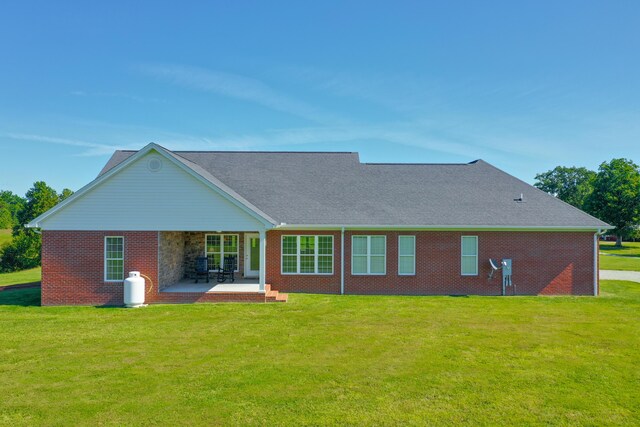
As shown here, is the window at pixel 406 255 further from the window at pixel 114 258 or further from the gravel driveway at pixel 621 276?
the gravel driveway at pixel 621 276

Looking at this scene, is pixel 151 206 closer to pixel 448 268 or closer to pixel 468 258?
pixel 448 268

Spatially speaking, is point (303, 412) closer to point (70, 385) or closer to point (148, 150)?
point (70, 385)

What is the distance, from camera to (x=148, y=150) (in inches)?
575

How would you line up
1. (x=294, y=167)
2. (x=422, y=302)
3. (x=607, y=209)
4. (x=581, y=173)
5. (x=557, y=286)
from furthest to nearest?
(x=581, y=173) → (x=607, y=209) → (x=294, y=167) → (x=557, y=286) → (x=422, y=302)

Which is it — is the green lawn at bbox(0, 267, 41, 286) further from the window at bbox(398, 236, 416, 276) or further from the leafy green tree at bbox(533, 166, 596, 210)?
the leafy green tree at bbox(533, 166, 596, 210)

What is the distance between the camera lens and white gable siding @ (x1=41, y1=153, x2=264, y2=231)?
14.7m

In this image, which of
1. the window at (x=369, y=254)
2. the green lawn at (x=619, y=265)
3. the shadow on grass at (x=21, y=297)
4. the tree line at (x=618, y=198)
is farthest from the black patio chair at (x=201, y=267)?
the tree line at (x=618, y=198)

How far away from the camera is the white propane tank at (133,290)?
553 inches

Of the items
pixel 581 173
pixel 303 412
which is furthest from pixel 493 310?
pixel 581 173

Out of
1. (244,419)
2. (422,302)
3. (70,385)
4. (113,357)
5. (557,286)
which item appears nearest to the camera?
(244,419)

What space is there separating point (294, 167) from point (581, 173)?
88885 millimetres

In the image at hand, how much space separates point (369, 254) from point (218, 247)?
7.17 m

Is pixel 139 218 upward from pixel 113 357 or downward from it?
upward

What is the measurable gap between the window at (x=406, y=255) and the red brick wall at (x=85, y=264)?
9997 millimetres
